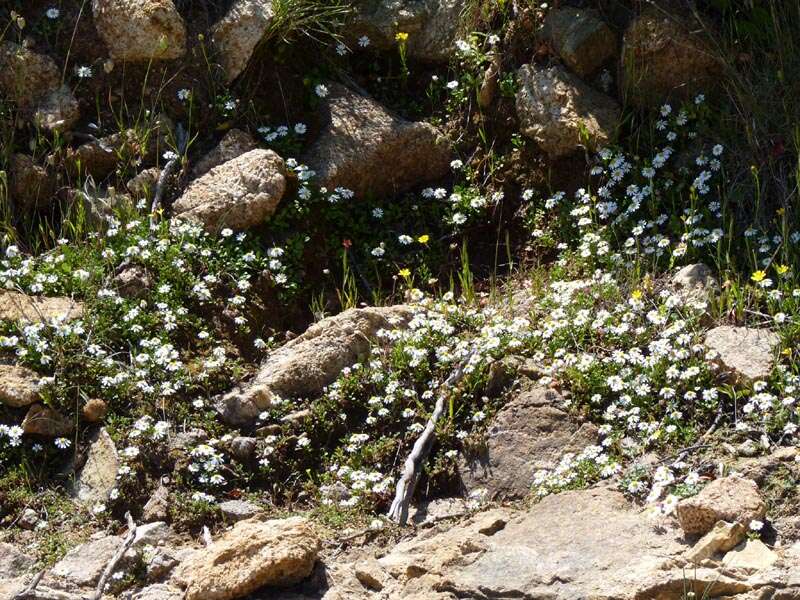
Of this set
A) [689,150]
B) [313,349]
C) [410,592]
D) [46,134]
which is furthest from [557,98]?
[410,592]

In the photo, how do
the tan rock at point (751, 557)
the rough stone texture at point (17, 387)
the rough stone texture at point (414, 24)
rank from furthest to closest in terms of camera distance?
the rough stone texture at point (414, 24), the rough stone texture at point (17, 387), the tan rock at point (751, 557)

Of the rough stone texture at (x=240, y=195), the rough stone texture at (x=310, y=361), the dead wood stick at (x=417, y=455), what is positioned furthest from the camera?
the rough stone texture at (x=240, y=195)

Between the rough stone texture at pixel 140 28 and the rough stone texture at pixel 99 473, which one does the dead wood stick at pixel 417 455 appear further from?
the rough stone texture at pixel 140 28

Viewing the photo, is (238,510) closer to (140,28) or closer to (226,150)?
(226,150)

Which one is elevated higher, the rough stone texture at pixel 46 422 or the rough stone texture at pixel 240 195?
the rough stone texture at pixel 240 195

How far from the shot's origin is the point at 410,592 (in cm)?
430

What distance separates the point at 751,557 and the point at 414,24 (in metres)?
4.27

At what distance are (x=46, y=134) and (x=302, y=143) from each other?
1.49m

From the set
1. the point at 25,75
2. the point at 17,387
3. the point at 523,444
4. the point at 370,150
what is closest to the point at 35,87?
the point at 25,75

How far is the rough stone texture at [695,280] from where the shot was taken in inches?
223

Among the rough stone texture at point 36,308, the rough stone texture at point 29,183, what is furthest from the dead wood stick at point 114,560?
the rough stone texture at point 29,183

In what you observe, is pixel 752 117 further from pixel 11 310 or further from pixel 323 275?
pixel 11 310

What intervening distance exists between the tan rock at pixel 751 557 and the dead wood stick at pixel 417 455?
4.86 ft

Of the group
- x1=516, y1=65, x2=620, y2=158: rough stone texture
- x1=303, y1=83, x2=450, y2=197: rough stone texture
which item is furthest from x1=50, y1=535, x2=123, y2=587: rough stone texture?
x1=516, y1=65, x2=620, y2=158: rough stone texture
